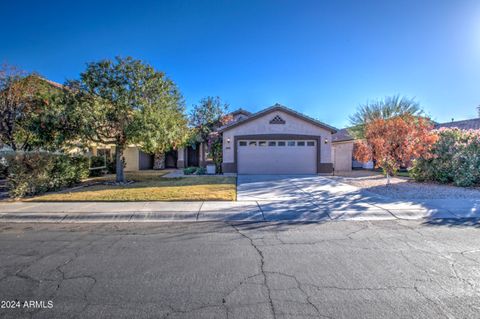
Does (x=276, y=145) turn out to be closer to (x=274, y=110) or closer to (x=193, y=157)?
(x=274, y=110)

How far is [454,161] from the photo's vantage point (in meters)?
12.1

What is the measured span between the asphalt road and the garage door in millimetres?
12107

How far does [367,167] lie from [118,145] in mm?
22212

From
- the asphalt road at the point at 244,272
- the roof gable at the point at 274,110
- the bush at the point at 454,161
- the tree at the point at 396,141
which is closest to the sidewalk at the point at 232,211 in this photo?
the asphalt road at the point at 244,272

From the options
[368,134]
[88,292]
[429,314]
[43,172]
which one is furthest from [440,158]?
[43,172]

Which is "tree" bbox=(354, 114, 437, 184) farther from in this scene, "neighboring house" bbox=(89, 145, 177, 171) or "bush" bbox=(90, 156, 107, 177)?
"neighboring house" bbox=(89, 145, 177, 171)

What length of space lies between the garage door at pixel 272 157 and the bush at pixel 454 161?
7.03 m

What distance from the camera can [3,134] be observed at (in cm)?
1277

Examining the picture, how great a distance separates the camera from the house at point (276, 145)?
17797mm

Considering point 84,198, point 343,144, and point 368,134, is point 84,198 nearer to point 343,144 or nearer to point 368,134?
point 368,134

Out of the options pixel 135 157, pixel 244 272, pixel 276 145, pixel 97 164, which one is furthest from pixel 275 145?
pixel 244 272

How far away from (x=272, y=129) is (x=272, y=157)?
206cm

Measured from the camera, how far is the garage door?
1783cm

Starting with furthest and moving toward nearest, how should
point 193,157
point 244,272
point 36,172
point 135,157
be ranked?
point 193,157 < point 135,157 < point 36,172 < point 244,272
